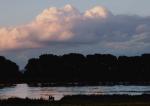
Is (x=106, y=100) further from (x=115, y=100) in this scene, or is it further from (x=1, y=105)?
(x=1, y=105)

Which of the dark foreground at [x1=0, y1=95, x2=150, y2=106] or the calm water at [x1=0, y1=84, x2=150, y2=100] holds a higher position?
the dark foreground at [x1=0, y1=95, x2=150, y2=106]

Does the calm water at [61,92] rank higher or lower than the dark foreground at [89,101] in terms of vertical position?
lower

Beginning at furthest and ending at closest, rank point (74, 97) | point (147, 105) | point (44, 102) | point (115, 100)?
1. point (74, 97)
2. point (115, 100)
3. point (44, 102)
4. point (147, 105)

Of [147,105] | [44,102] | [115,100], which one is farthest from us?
[115,100]

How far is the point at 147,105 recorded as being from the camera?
57938mm

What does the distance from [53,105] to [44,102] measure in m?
5.14

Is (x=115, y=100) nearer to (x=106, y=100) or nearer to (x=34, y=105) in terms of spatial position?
(x=106, y=100)

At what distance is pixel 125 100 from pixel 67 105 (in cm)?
1203

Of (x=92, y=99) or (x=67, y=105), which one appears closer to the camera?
(x=67, y=105)

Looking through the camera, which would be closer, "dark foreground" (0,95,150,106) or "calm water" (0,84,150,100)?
"dark foreground" (0,95,150,106)

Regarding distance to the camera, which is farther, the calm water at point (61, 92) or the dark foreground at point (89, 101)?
the calm water at point (61, 92)

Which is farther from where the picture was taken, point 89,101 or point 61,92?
point 61,92

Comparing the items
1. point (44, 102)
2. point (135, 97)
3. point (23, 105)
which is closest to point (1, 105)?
point (23, 105)

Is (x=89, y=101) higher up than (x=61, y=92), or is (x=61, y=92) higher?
(x=89, y=101)
